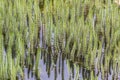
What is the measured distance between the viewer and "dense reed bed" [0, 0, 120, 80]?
3803mm

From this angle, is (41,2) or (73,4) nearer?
(73,4)

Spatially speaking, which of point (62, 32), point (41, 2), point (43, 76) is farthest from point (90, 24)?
point (41, 2)

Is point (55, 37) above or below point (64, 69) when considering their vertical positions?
above

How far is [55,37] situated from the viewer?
4207 millimetres

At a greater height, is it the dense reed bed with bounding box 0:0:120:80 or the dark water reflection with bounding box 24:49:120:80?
the dense reed bed with bounding box 0:0:120:80

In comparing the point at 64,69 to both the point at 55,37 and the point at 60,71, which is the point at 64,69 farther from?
the point at 55,37

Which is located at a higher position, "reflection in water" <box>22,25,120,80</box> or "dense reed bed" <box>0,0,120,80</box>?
"dense reed bed" <box>0,0,120,80</box>

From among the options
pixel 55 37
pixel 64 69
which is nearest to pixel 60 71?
pixel 64 69

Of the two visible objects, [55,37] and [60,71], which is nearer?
[60,71]

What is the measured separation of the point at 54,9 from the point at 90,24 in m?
0.80

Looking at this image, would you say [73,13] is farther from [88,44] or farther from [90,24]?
[88,44]

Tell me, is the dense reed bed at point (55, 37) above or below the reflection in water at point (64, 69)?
above

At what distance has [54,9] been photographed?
199 inches

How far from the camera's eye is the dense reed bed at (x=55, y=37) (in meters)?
3.80
